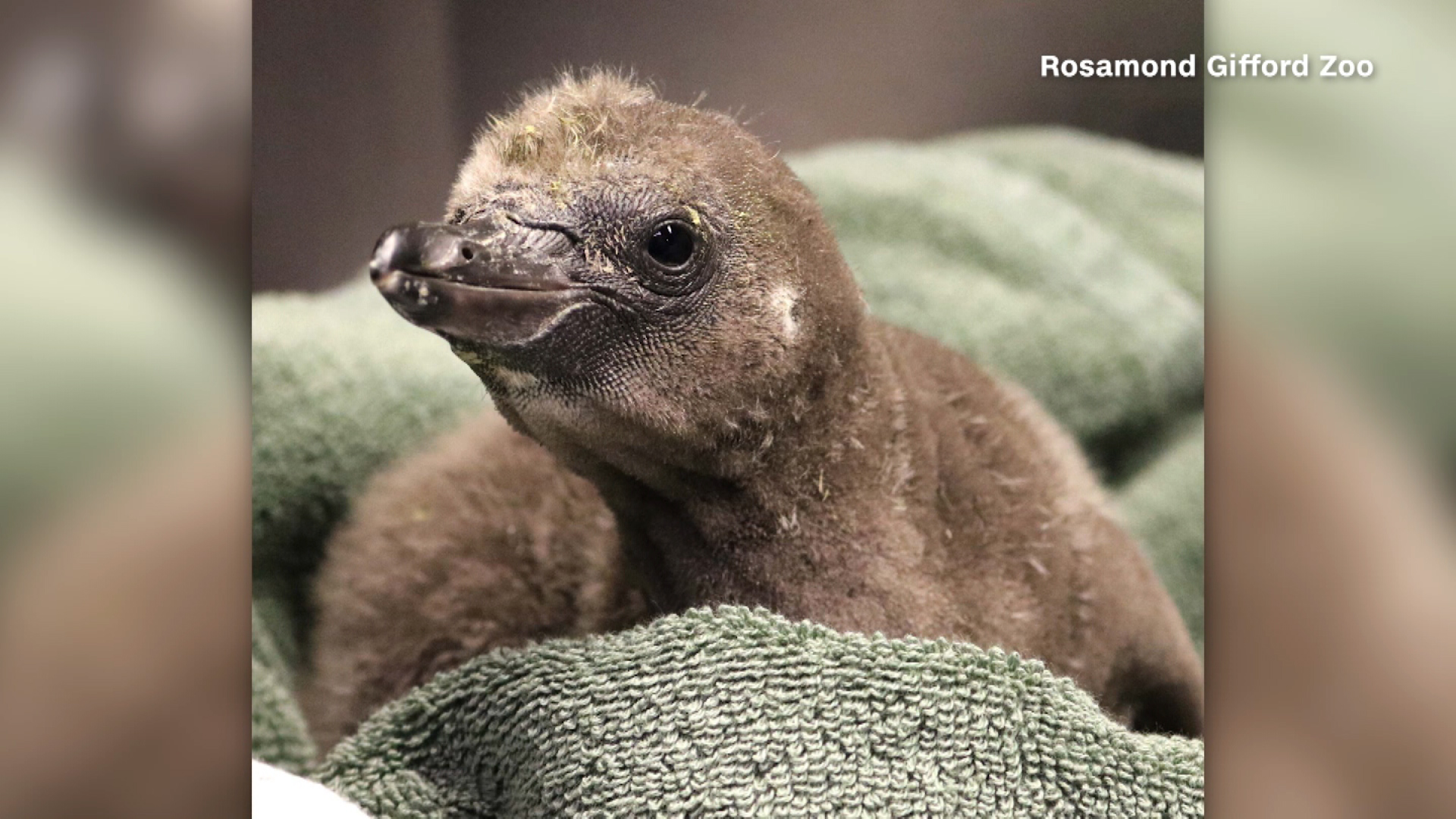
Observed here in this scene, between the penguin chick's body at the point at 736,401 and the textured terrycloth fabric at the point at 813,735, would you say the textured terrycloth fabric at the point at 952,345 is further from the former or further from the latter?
the penguin chick's body at the point at 736,401

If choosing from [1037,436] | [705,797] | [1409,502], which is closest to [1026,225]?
[1037,436]

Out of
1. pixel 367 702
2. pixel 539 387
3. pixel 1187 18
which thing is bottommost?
pixel 367 702

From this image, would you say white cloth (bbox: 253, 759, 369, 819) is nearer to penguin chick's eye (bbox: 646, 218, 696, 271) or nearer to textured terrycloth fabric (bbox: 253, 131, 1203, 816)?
textured terrycloth fabric (bbox: 253, 131, 1203, 816)

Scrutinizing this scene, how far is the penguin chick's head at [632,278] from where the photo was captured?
73 centimetres

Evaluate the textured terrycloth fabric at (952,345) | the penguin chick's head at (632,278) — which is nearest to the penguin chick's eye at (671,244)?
the penguin chick's head at (632,278)

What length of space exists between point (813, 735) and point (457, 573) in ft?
1.47

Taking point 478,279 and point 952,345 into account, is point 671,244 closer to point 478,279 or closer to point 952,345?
point 478,279

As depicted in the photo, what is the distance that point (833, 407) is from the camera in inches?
33.1

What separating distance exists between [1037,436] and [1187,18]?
13.9 inches

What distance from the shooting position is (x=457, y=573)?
1.07 metres

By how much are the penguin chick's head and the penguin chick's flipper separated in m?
0.20

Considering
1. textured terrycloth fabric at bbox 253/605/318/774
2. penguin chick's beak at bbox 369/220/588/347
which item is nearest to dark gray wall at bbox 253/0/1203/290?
penguin chick's beak at bbox 369/220/588/347

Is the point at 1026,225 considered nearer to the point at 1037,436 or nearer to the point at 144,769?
the point at 1037,436

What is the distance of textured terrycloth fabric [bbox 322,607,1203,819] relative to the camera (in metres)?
0.71
